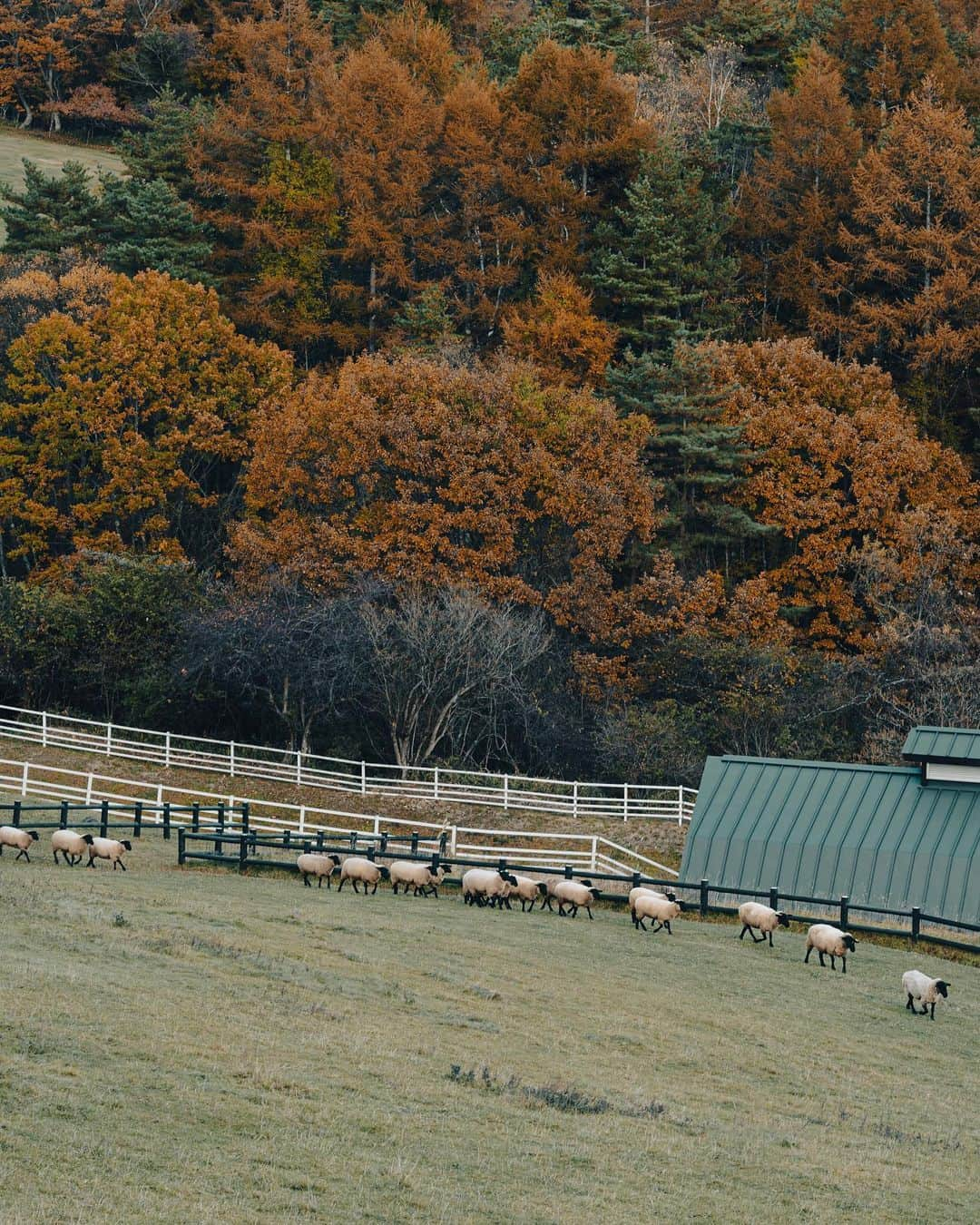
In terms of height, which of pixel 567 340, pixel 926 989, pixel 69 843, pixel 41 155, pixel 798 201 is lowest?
pixel 69 843

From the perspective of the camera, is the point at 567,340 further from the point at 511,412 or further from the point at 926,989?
the point at 926,989

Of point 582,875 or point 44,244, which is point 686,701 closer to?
point 582,875

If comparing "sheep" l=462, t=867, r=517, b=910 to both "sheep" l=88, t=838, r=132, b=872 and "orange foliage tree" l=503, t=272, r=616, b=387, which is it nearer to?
"sheep" l=88, t=838, r=132, b=872

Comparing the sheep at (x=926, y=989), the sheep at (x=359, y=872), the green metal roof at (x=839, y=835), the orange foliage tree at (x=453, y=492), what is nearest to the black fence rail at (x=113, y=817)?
the sheep at (x=359, y=872)

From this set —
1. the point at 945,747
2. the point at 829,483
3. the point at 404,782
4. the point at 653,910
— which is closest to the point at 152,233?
the point at 829,483

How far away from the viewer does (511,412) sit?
196ft

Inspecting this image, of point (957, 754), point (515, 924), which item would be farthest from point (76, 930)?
point (957, 754)

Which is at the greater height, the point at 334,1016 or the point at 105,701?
the point at 334,1016

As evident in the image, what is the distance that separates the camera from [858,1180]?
15078 mm

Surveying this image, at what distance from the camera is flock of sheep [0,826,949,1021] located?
88.3 feet

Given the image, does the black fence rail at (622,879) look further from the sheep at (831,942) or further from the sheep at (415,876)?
the sheep at (831,942)

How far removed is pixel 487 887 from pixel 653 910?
2934 millimetres

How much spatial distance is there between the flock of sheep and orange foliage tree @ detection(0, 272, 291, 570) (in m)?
35.0

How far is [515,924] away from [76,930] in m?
7.67
